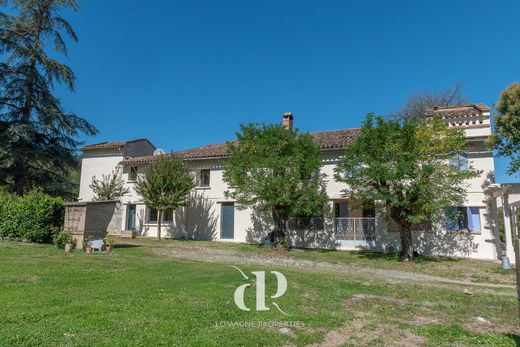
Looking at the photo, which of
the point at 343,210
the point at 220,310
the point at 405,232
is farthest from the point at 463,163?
the point at 220,310

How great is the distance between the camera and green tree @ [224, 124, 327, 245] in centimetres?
1738

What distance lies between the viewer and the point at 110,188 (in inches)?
993

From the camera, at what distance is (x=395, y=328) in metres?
5.43

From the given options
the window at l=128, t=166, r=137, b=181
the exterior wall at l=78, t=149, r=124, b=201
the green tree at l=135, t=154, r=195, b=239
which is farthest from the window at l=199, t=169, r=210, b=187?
the exterior wall at l=78, t=149, r=124, b=201

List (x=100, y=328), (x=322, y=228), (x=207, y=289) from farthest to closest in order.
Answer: (x=322, y=228) → (x=207, y=289) → (x=100, y=328)

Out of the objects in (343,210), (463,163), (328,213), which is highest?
(463,163)

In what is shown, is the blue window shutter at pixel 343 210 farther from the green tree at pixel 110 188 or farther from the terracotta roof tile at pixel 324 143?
Result: the green tree at pixel 110 188

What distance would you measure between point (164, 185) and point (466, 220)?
1679 cm

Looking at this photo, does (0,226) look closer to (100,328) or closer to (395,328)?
(100,328)

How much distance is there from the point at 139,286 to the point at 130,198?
19.9 meters

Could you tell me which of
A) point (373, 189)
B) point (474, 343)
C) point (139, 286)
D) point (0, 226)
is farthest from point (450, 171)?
point (0, 226)

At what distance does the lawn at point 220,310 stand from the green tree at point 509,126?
11.2 meters

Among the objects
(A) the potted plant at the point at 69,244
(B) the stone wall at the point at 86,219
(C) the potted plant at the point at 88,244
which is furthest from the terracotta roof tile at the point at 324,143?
(A) the potted plant at the point at 69,244

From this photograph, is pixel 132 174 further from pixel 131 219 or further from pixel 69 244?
pixel 69 244
